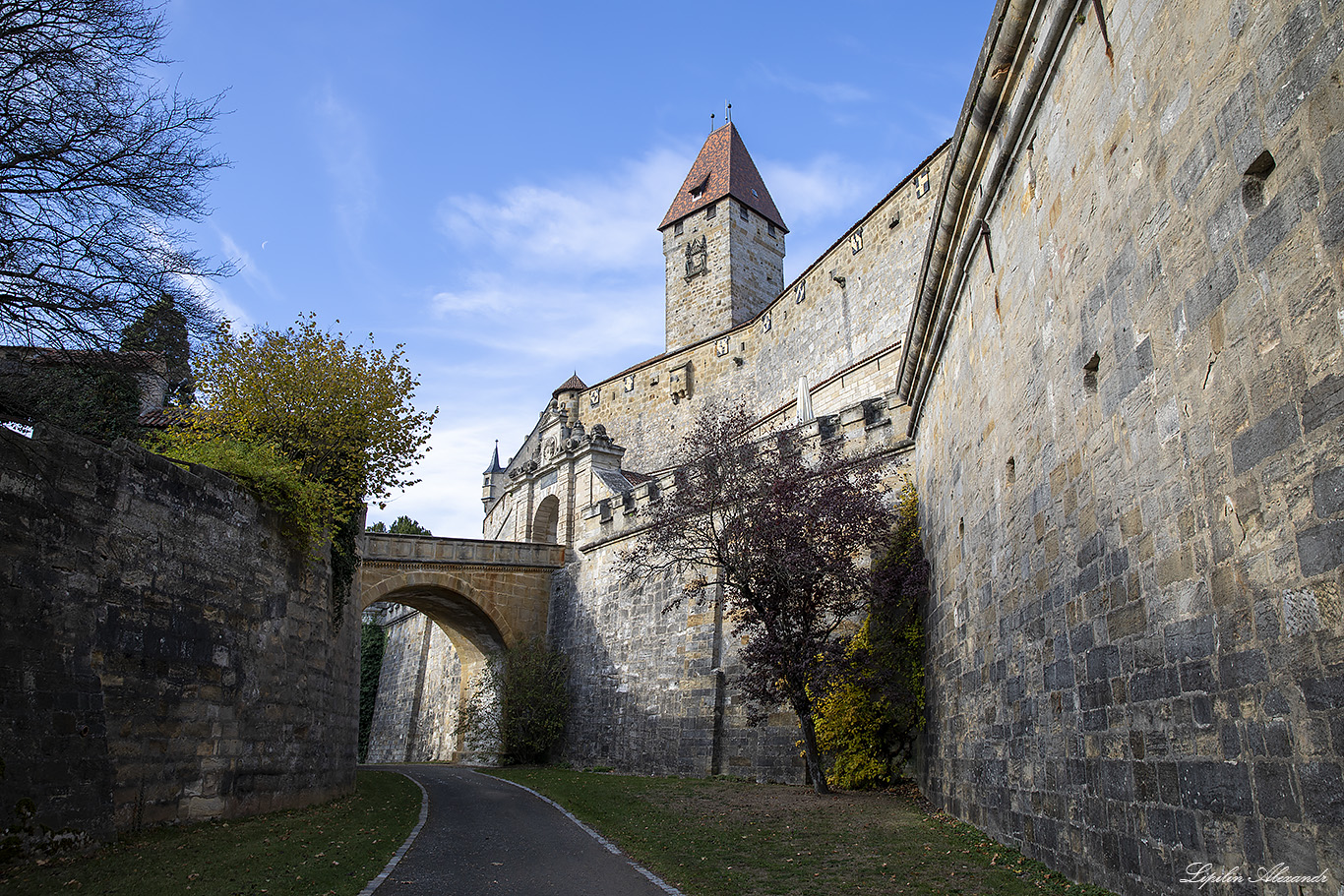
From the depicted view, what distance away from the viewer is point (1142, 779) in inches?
183

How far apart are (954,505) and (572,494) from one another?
1692 centimetres

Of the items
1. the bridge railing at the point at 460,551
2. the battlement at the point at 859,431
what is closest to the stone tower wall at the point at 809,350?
the battlement at the point at 859,431

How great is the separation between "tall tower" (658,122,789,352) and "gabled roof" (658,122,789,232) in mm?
61

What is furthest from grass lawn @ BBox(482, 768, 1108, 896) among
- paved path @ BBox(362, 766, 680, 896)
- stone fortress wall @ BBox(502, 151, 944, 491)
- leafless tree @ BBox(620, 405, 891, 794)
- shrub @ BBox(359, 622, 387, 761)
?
shrub @ BBox(359, 622, 387, 761)

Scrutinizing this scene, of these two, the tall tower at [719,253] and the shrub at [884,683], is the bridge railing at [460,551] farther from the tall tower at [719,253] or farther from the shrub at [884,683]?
the tall tower at [719,253]

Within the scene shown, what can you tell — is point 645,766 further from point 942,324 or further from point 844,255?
point 844,255

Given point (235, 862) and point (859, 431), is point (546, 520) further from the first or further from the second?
point (235, 862)

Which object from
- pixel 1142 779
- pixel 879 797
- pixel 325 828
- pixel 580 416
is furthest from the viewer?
pixel 580 416

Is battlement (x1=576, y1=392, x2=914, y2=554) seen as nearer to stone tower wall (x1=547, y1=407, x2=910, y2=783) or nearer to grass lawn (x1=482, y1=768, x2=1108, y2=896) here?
stone tower wall (x1=547, y1=407, x2=910, y2=783)

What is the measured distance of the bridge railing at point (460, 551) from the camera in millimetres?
23453

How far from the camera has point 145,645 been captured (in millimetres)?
8094

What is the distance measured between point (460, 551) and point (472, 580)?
0.89 m

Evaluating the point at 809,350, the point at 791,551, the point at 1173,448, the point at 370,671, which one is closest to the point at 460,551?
the point at 791,551

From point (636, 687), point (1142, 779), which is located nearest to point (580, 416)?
point (636, 687)
